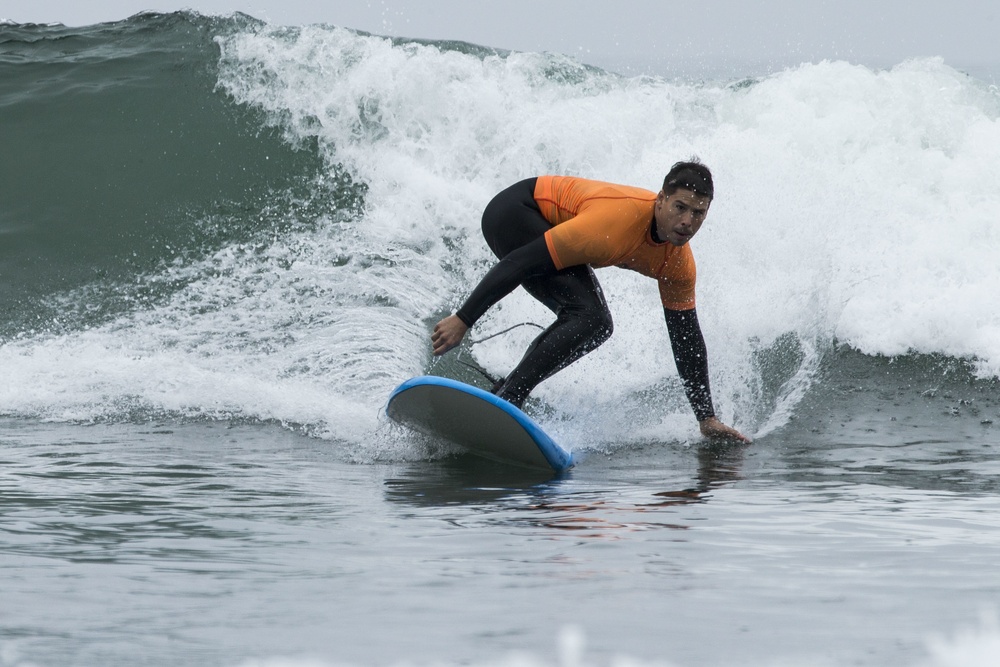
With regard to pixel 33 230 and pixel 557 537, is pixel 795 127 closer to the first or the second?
pixel 33 230

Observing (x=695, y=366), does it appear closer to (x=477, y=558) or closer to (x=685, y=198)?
(x=685, y=198)

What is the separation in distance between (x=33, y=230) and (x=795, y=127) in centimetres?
599

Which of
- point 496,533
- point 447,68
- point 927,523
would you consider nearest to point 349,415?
point 496,533

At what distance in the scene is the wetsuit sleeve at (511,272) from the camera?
4.52 m

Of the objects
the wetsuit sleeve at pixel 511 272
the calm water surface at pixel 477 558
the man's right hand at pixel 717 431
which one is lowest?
the calm water surface at pixel 477 558

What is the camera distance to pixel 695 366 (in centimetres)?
520

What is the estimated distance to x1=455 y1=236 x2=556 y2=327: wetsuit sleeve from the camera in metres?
4.52

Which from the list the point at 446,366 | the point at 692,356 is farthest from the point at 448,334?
the point at 446,366

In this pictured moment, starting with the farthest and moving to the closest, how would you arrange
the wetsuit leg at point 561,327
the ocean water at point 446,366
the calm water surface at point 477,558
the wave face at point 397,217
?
1. the wave face at point 397,217
2. the wetsuit leg at point 561,327
3. the ocean water at point 446,366
4. the calm water surface at point 477,558

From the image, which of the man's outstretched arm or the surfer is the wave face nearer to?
the man's outstretched arm

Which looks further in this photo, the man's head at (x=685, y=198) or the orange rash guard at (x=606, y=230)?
the orange rash guard at (x=606, y=230)

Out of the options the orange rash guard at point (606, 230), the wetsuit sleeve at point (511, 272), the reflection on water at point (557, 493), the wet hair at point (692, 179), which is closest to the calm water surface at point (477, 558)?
the reflection on water at point (557, 493)

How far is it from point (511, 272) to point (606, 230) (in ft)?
1.33

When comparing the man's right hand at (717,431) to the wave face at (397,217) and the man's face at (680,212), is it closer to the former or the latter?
the wave face at (397,217)
